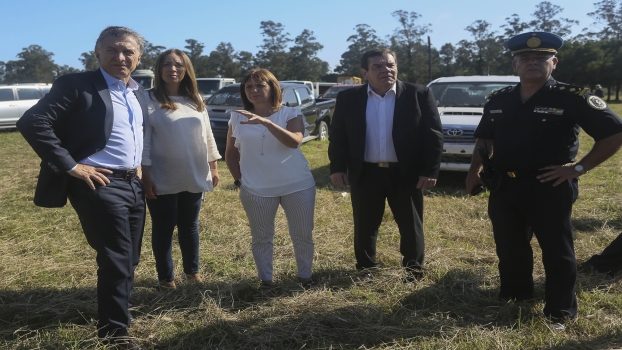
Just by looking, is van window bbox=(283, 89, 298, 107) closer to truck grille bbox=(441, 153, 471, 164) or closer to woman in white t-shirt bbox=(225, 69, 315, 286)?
truck grille bbox=(441, 153, 471, 164)

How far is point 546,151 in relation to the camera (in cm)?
300

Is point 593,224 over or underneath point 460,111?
underneath

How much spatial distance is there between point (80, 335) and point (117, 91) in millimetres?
1440

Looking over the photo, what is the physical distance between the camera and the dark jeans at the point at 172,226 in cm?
349

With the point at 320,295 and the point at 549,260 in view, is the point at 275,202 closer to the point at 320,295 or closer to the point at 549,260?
the point at 320,295

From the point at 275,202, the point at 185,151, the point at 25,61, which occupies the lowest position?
the point at 275,202

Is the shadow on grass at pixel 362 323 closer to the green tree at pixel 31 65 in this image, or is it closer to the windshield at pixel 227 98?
the windshield at pixel 227 98

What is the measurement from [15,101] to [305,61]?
56.4 m

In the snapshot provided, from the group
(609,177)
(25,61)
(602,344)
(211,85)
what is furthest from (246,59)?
(602,344)

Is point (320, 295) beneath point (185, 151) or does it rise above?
beneath

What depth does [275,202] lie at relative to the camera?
3498mm

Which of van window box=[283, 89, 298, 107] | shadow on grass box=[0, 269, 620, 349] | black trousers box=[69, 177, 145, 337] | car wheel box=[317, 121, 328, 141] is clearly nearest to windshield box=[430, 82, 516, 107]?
van window box=[283, 89, 298, 107]

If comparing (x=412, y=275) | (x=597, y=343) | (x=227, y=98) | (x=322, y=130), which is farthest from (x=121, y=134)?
(x=322, y=130)

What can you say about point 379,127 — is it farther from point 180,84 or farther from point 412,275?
point 180,84
